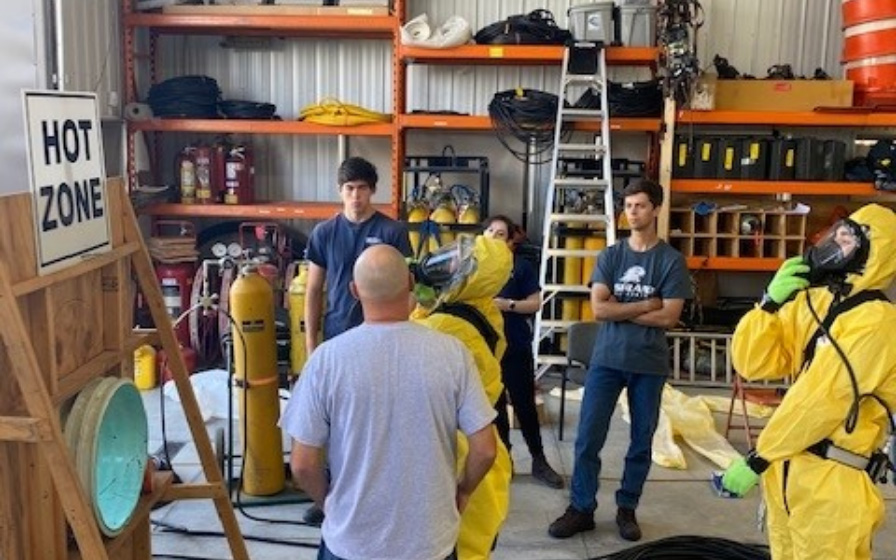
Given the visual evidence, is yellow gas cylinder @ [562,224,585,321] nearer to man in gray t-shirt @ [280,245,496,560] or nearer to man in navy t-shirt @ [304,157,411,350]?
man in navy t-shirt @ [304,157,411,350]

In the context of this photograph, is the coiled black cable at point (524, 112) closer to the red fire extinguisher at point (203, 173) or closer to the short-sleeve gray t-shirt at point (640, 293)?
the red fire extinguisher at point (203, 173)

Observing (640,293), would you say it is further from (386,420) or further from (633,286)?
(386,420)

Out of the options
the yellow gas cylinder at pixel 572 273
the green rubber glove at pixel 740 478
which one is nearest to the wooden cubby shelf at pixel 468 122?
the yellow gas cylinder at pixel 572 273

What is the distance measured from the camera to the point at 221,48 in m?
7.64

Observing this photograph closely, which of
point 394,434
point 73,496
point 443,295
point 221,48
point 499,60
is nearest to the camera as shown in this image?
point 73,496

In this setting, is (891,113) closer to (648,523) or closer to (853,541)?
(648,523)

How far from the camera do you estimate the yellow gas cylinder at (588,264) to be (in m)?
6.62

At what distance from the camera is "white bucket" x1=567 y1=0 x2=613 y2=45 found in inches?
269

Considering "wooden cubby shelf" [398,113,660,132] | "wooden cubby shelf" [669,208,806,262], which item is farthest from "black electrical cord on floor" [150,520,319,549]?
"wooden cubby shelf" [669,208,806,262]

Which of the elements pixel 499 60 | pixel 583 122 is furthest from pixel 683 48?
pixel 499 60

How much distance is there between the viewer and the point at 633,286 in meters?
3.86

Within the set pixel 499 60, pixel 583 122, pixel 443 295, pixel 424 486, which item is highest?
pixel 499 60

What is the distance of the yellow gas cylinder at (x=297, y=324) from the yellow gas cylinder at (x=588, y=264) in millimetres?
2277

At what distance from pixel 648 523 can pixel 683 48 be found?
3.94 m
